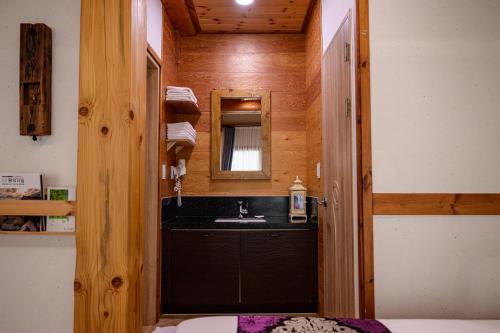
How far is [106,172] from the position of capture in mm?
1305

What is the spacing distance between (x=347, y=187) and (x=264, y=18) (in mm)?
2065

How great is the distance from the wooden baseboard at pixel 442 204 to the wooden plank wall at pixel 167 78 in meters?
1.91

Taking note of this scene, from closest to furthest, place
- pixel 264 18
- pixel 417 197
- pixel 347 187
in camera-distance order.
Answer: pixel 417 197 < pixel 347 187 < pixel 264 18

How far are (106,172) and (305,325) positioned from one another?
939 millimetres

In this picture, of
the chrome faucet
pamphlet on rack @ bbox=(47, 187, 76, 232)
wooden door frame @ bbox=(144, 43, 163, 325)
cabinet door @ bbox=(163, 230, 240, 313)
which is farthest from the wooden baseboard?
the chrome faucet

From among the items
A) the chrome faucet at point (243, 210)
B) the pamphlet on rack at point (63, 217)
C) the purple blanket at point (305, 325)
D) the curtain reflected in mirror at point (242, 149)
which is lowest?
the purple blanket at point (305, 325)

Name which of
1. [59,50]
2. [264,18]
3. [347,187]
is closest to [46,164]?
[59,50]

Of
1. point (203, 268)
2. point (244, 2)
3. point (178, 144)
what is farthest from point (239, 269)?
point (244, 2)

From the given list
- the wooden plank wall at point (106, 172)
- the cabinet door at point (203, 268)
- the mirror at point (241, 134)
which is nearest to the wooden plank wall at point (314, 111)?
the mirror at point (241, 134)

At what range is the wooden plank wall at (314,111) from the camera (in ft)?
9.27

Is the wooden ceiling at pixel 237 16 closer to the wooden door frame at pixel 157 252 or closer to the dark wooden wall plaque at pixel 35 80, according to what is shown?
the wooden door frame at pixel 157 252

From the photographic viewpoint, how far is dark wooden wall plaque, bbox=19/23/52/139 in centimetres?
134

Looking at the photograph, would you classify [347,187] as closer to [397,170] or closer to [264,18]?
[397,170]

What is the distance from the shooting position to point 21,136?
1.40m
